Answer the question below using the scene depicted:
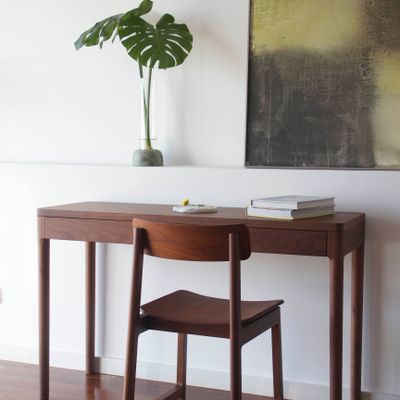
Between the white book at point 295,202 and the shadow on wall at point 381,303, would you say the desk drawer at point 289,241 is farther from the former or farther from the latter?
the shadow on wall at point 381,303

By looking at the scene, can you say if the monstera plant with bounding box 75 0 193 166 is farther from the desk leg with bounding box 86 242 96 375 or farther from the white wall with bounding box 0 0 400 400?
the desk leg with bounding box 86 242 96 375

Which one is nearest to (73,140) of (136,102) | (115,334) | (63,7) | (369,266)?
(136,102)

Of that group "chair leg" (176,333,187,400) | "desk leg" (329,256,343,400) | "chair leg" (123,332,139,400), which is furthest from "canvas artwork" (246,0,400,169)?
"chair leg" (123,332,139,400)

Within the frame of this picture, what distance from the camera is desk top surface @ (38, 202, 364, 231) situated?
8.33 ft

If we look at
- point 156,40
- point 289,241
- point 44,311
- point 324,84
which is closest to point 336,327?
point 289,241

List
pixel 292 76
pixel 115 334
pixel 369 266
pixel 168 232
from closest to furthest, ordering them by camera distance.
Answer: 1. pixel 168 232
2. pixel 369 266
3. pixel 292 76
4. pixel 115 334

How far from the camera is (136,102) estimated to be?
11.2ft

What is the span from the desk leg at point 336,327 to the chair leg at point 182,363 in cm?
64

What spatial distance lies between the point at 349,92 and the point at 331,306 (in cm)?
96

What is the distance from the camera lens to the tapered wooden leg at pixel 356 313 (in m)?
2.86

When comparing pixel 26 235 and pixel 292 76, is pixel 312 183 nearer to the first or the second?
pixel 292 76

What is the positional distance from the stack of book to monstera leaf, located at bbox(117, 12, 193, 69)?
84 cm

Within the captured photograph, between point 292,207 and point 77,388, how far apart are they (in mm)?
1260

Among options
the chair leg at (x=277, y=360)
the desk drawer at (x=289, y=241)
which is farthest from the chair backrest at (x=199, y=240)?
the chair leg at (x=277, y=360)
